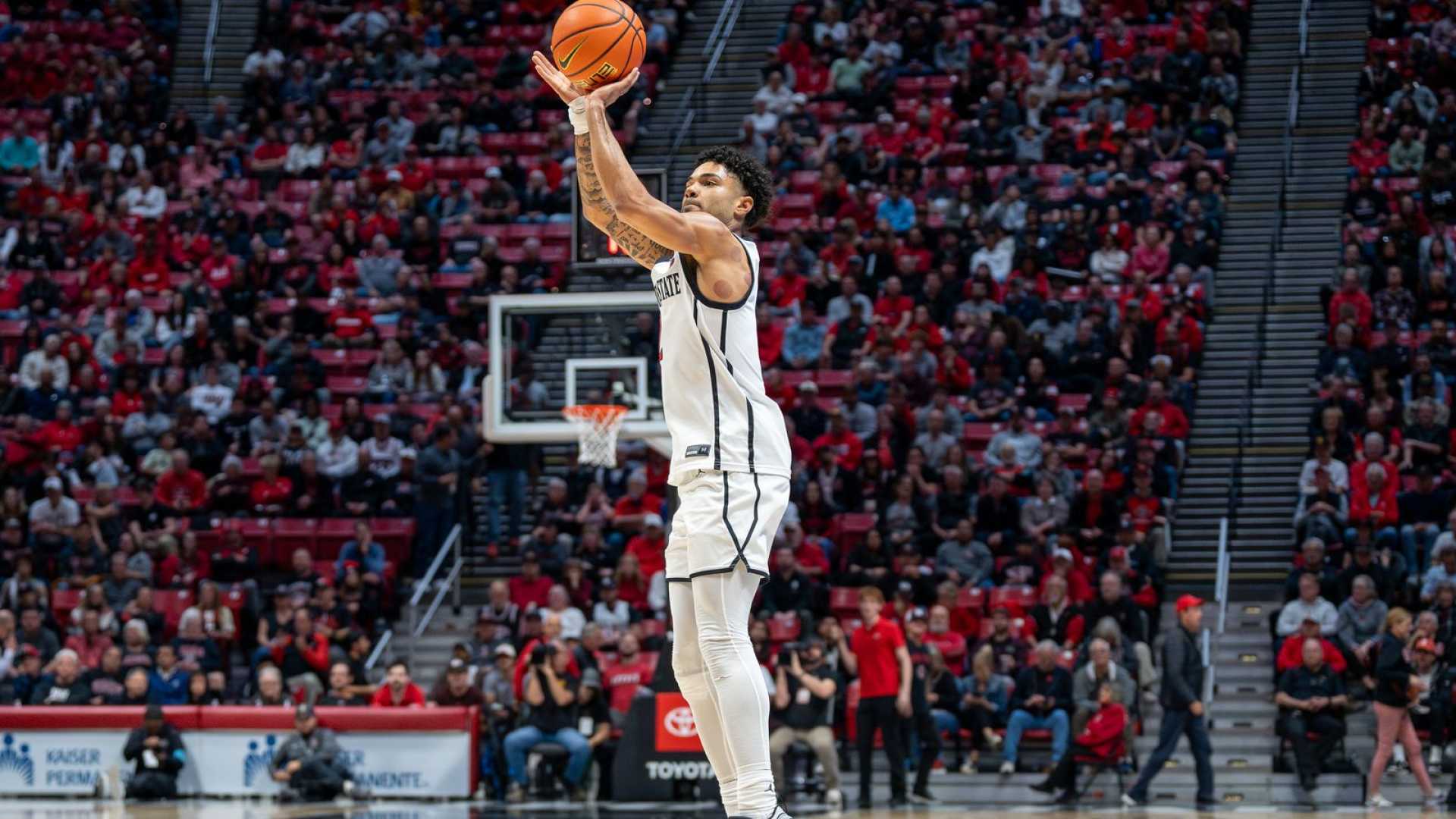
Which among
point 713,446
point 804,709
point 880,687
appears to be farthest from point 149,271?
point 713,446

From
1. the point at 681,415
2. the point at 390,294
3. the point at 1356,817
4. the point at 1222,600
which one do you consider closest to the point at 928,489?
the point at 1222,600

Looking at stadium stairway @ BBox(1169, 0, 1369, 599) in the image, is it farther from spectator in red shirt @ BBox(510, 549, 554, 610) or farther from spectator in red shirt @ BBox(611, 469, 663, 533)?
spectator in red shirt @ BBox(510, 549, 554, 610)

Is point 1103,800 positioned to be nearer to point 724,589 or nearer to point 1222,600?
point 1222,600

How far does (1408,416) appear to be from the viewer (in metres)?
19.5

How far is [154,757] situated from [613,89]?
12.4 metres

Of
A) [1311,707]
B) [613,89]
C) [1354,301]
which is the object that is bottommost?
[1311,707]

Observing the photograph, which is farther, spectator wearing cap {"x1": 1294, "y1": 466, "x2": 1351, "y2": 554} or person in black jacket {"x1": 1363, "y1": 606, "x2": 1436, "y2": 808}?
spectator wearing cap {"x1": 1294, "y1": 466, "x2": 1351, "y2": 554}

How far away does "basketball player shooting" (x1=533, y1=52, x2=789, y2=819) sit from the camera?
6.70 m

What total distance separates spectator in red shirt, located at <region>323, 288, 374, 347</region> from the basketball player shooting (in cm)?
1661

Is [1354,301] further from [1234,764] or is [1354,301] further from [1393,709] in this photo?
[1393,709]

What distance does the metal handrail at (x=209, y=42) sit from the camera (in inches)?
1142

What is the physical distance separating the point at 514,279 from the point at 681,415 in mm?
15980

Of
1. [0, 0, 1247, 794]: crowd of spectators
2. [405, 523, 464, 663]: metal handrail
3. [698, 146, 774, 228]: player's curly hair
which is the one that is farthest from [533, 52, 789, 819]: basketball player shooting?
[405, 523, 464, 663]: metal handrail

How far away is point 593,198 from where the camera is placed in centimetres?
719
